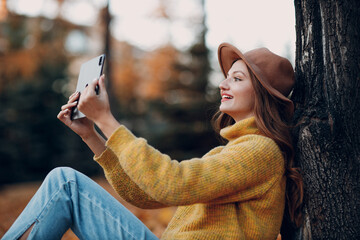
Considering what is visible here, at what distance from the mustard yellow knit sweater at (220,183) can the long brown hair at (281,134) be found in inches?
2.3

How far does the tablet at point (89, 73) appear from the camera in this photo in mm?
1956

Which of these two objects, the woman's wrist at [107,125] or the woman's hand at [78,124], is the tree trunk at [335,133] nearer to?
the woman's wrist at [107,125]

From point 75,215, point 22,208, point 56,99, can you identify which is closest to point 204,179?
point 75,215

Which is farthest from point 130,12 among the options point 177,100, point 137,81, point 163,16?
point 137,81

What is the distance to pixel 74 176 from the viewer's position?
6.54 ft

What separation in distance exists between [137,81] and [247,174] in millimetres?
13762

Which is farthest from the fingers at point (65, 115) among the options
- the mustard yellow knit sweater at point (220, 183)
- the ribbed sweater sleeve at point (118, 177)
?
the mustard yellow knit sweater at point (220, 183)

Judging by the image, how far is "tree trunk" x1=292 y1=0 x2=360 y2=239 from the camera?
181 cm

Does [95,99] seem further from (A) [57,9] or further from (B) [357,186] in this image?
(A) [57,9]

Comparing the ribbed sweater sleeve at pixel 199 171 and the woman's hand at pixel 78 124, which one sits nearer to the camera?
the ribbed sweater sleeve at pixel 199 171

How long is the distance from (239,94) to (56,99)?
328 inches

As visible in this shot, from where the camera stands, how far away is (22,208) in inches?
227

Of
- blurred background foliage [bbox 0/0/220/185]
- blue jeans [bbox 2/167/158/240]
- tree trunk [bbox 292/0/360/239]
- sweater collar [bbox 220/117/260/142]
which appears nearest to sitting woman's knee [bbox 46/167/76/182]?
blue jeans [bbox 2/167/158/240]

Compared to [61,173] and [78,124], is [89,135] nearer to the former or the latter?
[78,124]
